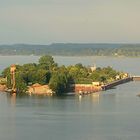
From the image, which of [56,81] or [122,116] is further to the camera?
[56,81]

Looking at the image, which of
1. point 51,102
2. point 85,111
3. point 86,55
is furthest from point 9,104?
point 86,55

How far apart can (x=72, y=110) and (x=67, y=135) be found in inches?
249

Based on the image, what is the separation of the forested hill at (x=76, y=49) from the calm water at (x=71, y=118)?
3336 inches

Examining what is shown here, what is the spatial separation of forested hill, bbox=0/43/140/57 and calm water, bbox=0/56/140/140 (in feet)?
278

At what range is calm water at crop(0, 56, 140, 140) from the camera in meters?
20.2

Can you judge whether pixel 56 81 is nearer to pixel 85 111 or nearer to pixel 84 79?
pixel 84 79

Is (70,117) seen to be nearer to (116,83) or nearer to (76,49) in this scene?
(116,83)

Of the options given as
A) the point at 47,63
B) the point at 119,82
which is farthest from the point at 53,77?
the point at 119,82

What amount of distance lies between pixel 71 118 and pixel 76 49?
10466 centimetres

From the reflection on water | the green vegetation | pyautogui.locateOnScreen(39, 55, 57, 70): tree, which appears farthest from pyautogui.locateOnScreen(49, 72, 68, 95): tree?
pyautogui.locateOnScreen(39, 55, 57, 70): tree

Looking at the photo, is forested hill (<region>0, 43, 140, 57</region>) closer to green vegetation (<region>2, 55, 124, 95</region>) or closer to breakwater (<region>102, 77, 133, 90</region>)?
breakwater (<region>102, 77, 133, 90</region>)

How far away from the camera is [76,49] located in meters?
128

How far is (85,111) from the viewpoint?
86.0 feet

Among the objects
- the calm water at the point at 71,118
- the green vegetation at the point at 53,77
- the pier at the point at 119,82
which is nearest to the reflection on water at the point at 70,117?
the calm water at the point at 71,118
